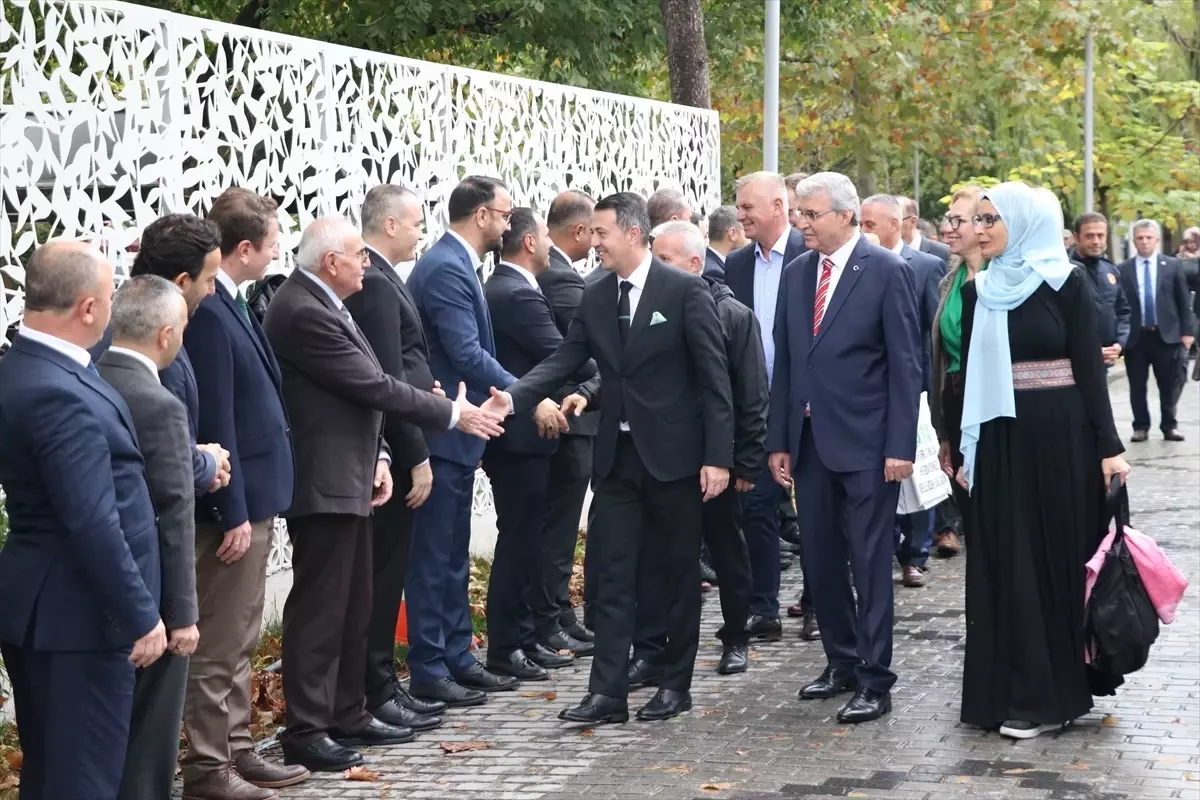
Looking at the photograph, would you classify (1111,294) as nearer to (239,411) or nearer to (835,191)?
(835,191)

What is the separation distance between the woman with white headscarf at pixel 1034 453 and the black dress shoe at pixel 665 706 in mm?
1278

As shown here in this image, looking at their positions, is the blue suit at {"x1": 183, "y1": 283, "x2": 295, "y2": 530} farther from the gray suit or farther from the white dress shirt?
the white dress shirt

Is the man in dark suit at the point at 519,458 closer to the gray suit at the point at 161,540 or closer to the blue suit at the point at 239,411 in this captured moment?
the blue suit at the point at 239,411

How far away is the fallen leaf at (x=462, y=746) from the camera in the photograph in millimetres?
7691

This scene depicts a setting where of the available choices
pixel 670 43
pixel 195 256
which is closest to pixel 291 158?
pixel 195 256

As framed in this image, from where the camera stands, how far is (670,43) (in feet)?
57.3

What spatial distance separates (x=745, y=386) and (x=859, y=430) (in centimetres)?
85

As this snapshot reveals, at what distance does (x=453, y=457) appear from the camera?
870 centimetres

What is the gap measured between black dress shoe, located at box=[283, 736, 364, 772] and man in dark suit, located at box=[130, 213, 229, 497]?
1490mm

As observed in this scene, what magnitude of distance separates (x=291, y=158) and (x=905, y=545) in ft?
15.3

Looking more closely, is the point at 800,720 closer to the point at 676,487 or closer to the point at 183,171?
the point at 676,487

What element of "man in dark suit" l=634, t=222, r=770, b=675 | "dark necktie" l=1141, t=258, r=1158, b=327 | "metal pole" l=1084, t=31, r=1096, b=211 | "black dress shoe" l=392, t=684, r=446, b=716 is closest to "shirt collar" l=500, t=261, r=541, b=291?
"man in dark suit" l=634, t=222, r=770, b=675

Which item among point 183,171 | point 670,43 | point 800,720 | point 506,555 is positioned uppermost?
point 670,43

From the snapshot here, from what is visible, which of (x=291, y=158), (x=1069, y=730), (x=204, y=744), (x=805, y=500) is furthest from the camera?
(x=291, y=158)
